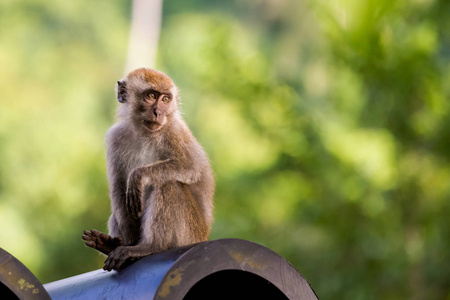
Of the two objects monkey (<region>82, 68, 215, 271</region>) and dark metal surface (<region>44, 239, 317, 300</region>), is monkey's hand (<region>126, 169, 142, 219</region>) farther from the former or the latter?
dark metal surface (<region>44, 239, 317, 300</region>)

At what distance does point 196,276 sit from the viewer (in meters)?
2.47

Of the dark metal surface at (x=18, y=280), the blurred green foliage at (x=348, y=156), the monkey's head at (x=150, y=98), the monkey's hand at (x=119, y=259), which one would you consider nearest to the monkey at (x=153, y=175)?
the monkey's head at (x=150, y=98)

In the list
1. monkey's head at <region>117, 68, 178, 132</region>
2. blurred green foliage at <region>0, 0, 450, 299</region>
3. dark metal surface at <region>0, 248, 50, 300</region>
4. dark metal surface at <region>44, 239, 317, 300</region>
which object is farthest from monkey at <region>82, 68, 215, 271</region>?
blurred green foliage at <region>0, 0, 450, 299</region>

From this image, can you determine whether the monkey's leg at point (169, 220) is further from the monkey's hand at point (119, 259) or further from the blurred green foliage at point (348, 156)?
the blurred green foliage at point (348, 156)

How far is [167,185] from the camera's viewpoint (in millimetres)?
3947

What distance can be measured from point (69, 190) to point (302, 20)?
1028cm

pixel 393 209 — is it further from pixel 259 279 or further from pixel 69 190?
pixel 259 279

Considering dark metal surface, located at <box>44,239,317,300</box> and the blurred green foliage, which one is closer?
dark metal surface, located at <box>44,239,317,300</box>

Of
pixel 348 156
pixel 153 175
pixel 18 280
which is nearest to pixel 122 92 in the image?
pixel 153 175

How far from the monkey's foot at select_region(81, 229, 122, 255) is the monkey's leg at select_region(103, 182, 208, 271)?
→ 0.48 ft

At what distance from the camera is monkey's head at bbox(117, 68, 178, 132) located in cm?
424

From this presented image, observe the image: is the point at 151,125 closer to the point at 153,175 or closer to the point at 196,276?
the point at 153,175

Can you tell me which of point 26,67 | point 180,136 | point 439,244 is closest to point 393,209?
point 439,244

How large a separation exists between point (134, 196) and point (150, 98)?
0.70 meters
